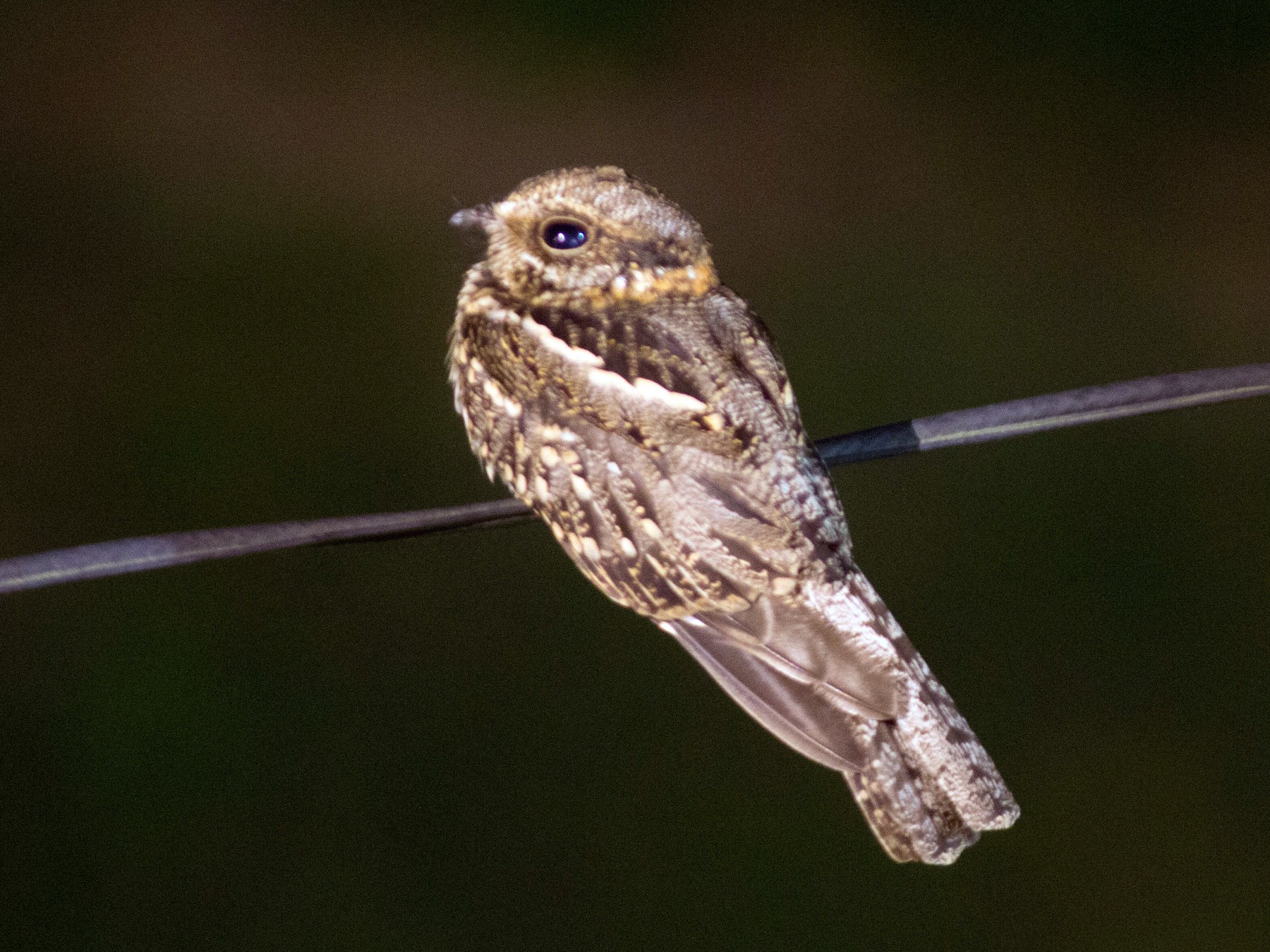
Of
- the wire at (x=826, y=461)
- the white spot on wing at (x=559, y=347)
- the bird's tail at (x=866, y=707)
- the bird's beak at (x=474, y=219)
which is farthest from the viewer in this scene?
the bird's beak at (x=474, y=219)

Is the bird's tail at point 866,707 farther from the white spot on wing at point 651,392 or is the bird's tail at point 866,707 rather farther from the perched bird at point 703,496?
the white spot on wing at point 651,392

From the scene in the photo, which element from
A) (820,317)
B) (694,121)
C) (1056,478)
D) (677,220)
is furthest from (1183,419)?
(677,220)

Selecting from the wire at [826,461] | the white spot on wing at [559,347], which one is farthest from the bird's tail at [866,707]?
the white spot on wing at [559,347]

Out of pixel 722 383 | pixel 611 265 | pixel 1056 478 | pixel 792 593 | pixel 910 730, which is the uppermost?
pixel 611 265

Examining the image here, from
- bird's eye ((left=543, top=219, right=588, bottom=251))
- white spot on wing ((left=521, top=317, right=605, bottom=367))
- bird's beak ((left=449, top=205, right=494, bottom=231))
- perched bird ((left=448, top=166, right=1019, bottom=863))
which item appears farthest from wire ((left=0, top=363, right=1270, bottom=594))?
bird's beak ((left=449, top=205, right=494, bottom=231))

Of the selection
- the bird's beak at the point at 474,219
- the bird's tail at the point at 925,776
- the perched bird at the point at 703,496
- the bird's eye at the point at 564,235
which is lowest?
the bird's tail at the point at 925,776

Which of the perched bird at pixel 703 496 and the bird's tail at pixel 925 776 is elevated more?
the perched bird at pixel 703 496

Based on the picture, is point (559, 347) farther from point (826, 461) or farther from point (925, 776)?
point (925, 776)

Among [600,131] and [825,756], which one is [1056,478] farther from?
[825,756]
